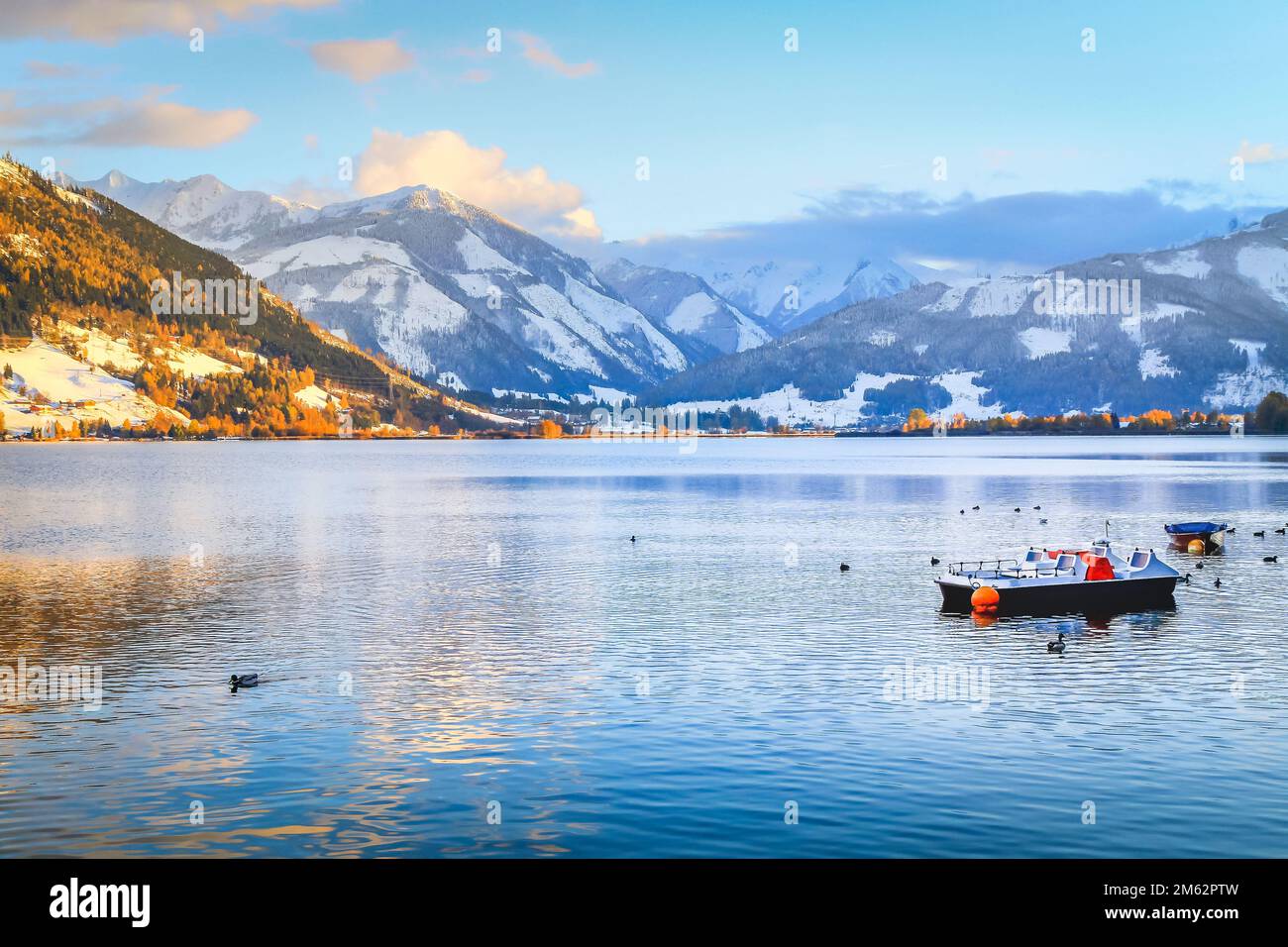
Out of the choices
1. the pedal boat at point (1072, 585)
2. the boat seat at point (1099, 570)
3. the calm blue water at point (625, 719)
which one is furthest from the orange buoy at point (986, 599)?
the boat seat at point (1099, 570)

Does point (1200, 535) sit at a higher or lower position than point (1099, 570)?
lower

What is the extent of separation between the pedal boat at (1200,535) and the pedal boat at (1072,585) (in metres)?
38.2

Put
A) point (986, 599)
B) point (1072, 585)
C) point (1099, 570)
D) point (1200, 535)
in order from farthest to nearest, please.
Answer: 1. point (1200, 535)
2. point (1099, 570)
3. point (1072, 585)
4. point (986, 599)

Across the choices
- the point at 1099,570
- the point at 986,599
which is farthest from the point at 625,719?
the point at 1099,570

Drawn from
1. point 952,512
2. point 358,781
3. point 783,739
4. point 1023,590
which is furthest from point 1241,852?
point 952,512

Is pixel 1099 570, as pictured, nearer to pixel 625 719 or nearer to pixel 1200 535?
pixel 1200 535

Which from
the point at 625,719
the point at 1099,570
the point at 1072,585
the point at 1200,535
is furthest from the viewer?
the point at 1200,535

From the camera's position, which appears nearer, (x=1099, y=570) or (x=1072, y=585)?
(x=1072, y=585)

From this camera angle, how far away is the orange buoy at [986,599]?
84938 mm

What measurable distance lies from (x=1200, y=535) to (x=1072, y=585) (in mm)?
47080

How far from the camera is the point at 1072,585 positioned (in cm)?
8575

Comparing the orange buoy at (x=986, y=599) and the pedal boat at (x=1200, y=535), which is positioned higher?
the pedal boat at (x=1200, y=535)

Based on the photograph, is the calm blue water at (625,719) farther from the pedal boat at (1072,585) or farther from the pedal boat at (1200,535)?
the pedal boat at (1200,535)

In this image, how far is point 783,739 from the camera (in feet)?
167
